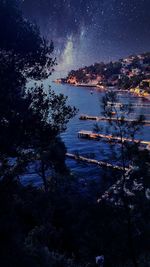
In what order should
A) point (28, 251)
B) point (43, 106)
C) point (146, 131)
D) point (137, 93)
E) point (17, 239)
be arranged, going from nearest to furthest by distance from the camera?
point (17, 239), point (28, 251), point (43, 106), point (146, 131), point (137, 93)

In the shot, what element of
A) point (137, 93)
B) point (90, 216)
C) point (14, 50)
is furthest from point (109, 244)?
point (137, 93)

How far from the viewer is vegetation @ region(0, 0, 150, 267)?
43.2 feet

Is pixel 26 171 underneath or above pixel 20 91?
underneath

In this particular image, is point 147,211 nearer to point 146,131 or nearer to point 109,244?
point 109,244

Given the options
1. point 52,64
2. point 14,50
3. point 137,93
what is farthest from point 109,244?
point 137,93

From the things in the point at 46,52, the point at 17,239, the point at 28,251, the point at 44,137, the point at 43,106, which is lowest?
the point at 28,251

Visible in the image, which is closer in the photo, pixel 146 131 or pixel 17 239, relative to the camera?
pixel 17 239

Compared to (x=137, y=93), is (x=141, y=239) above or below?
below

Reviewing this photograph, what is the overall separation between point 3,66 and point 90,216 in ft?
33.3

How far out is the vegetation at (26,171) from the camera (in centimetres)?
1316

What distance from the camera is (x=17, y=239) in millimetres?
13023

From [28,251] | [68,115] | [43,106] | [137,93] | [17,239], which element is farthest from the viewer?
[137,93]

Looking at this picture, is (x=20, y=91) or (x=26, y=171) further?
(x=26, y=171)

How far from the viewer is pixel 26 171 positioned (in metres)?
15.6
